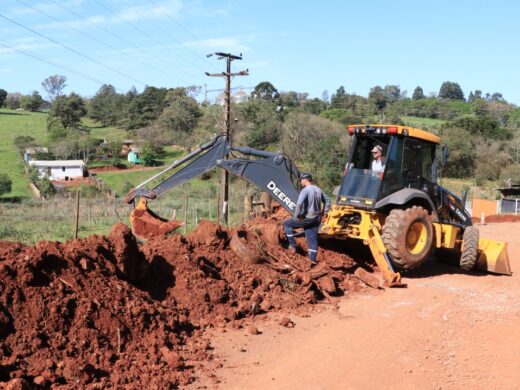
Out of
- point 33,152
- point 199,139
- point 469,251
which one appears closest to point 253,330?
point 469,251

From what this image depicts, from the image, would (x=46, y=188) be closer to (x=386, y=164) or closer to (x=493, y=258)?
(x=386, y=164)

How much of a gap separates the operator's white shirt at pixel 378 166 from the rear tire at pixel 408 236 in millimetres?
770

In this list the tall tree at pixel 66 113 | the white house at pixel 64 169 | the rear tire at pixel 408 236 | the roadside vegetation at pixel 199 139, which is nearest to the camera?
the rear tire at pixel 408 236

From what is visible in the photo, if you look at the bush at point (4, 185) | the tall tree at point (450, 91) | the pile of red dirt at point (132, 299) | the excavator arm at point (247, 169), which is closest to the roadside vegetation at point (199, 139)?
the bush at point (4, 185)

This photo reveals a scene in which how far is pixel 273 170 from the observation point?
11109mm

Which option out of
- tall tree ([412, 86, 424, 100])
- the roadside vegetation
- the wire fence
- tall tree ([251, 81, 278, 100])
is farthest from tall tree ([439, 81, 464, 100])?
the wire fence

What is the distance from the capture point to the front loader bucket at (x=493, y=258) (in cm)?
1123

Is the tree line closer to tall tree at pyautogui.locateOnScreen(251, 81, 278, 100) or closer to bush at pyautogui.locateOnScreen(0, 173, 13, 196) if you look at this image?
tall tree at pyautogui.locateOnScreen(251, 81, 278, 100)

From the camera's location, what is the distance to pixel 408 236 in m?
10.3

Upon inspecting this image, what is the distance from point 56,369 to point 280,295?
3700mm

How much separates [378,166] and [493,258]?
10.3 ft

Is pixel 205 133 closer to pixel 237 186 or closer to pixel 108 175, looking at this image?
pixel 108 175

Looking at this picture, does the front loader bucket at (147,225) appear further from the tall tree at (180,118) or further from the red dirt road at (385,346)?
the tall tree at (180,118)

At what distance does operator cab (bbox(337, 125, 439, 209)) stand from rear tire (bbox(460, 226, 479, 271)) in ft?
3.49
